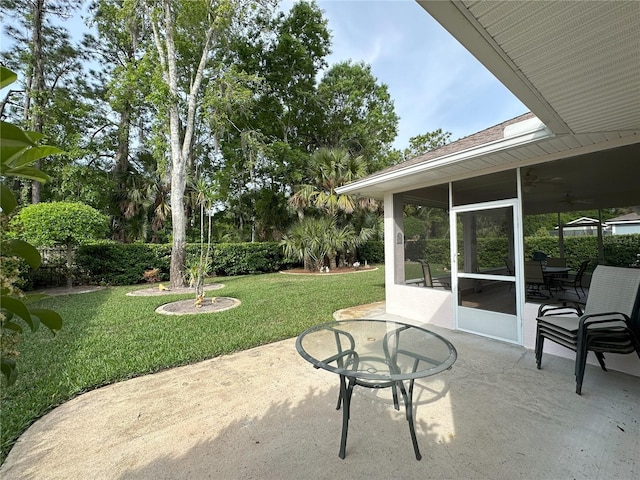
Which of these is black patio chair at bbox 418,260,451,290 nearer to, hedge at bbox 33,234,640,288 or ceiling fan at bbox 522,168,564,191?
ceiling fan at bbox 522,168,564,191

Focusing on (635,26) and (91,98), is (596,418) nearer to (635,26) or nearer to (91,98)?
(635,26)

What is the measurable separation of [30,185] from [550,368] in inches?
668

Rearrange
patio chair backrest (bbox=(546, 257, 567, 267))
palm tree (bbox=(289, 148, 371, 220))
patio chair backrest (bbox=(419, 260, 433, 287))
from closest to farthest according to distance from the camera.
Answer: patio chair backrest (bbox=(419, 260, 433, 287)), patio chair backrest (bbox=(546, 257, 567, 267)), palm tree (bbox=(289, 148, 371, 220))

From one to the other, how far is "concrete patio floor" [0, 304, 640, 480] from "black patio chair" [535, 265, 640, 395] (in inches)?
15.1

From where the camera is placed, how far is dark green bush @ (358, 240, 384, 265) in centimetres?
1563

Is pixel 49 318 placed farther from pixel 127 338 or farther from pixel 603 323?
pixel 603 323

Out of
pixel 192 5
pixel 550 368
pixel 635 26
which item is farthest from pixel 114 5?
pixel 550 368

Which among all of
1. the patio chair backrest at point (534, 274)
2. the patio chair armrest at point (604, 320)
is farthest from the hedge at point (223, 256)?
the patio chair armrest at point (604, 320)

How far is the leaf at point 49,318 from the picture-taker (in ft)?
2.92

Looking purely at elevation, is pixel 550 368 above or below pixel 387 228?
below

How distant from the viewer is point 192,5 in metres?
9.61

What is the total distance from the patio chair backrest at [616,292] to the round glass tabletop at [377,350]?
2.25 meters

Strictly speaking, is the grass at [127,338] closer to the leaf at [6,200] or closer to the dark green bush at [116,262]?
the dark green bush at [116,262]

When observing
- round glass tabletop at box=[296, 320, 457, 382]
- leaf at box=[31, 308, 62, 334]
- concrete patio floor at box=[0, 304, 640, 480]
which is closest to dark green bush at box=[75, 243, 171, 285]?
concrete patio floor at box=[0, 304, 640, 480]
